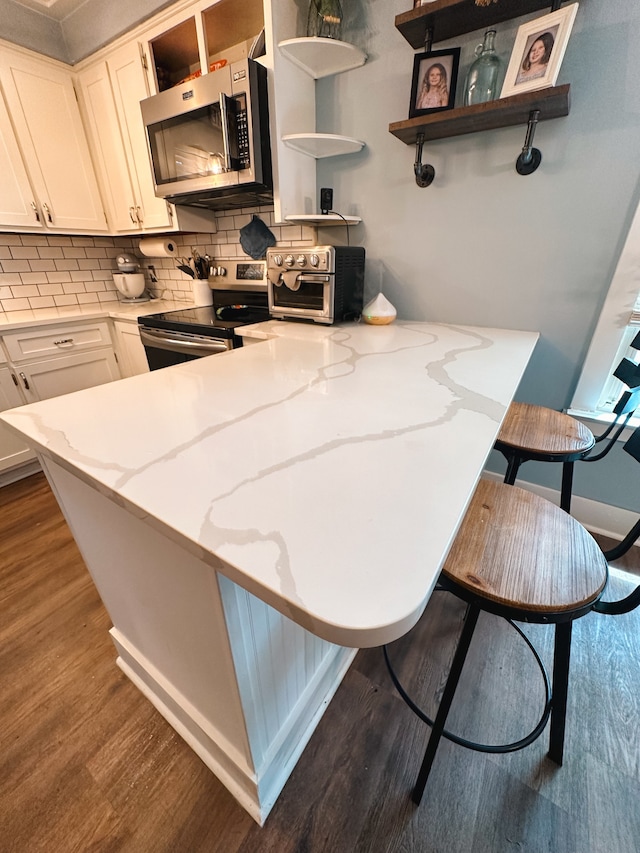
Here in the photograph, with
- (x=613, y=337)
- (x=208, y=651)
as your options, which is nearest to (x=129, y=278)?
(x=208, y=651)

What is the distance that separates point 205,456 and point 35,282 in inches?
109

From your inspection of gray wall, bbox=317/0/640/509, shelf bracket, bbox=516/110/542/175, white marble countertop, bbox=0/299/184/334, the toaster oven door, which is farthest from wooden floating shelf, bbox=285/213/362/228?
white marble countertop, bbox=0/299/184/334

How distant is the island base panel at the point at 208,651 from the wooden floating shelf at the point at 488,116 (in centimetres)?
170

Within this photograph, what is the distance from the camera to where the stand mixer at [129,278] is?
8.73 ft

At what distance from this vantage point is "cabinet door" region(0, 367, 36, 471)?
2.01 metres

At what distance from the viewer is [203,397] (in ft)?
2.72

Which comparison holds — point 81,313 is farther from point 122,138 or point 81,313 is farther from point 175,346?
point 122,138

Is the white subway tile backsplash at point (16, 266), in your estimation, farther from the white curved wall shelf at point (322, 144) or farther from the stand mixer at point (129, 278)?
the white curved wall shelf at point (322, 144)

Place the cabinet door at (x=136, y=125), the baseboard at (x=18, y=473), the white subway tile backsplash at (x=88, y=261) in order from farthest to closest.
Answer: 1. the white subway tile backsplash at (x=88, y=261)
2. the baseboard at (x=18, y=473)
3. the cabinet door at (x=136, y=125)

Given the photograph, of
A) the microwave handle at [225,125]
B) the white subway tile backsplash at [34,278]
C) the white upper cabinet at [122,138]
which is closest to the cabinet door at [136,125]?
the white upper cabinet at [122,138]

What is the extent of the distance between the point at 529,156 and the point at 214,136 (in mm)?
1422

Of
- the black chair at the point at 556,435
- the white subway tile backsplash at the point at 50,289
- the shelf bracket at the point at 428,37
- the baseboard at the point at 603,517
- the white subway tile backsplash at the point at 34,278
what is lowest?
the baseboard at the point at 603,517

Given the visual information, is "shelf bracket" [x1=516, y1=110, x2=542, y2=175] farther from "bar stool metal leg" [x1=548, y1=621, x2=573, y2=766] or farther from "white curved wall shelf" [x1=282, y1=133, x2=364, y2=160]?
"bar stool metal leg" [x1=548, y1=621, x2=573, y2=766]

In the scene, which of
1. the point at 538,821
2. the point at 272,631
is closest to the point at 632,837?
the point at 538,821
